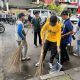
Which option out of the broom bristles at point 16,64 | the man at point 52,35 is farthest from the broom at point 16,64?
the man at point 52,35

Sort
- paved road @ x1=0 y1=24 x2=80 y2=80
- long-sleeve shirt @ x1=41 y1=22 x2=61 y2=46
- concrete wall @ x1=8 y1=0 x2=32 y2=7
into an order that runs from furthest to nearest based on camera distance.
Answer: concrete wall @ x1=8 y1=0 x2=32 y2=7, paved road @ x1=0 y1=24 x2=80 y2=80, long-sleeve shirt @ x1=41 y1=22 x2=61 y2=46

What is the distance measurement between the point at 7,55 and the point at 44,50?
7.97 feet

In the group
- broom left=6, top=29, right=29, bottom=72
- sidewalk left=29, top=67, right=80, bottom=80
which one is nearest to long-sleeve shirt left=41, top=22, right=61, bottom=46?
sidewalk left=29, top=67, right=80, bottom=80

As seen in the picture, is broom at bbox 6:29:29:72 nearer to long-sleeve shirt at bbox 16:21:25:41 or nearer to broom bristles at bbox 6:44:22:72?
broom bristles at bbox 6:44:22:72

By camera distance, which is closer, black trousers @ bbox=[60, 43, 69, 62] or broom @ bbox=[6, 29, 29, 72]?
broom @ bbox=[6, 29, 29, 72]

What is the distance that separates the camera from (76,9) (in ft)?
144

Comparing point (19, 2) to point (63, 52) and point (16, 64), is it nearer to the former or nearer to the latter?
point (63, 52)

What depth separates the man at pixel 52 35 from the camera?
6409 millimetres

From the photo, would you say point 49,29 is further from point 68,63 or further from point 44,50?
point 68,63

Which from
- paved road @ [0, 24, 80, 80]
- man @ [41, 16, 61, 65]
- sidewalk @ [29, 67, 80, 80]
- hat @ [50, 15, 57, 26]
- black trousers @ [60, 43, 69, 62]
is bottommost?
paved road @ [0, 24, 80, 80]

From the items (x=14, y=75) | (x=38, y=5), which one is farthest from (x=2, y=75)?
(x=38, y=5)

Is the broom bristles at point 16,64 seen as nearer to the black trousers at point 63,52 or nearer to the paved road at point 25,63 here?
the paved road at point 25,63

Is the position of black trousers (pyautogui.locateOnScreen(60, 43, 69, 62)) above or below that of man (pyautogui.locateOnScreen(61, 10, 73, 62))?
below

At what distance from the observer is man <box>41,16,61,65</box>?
21.0 feet
